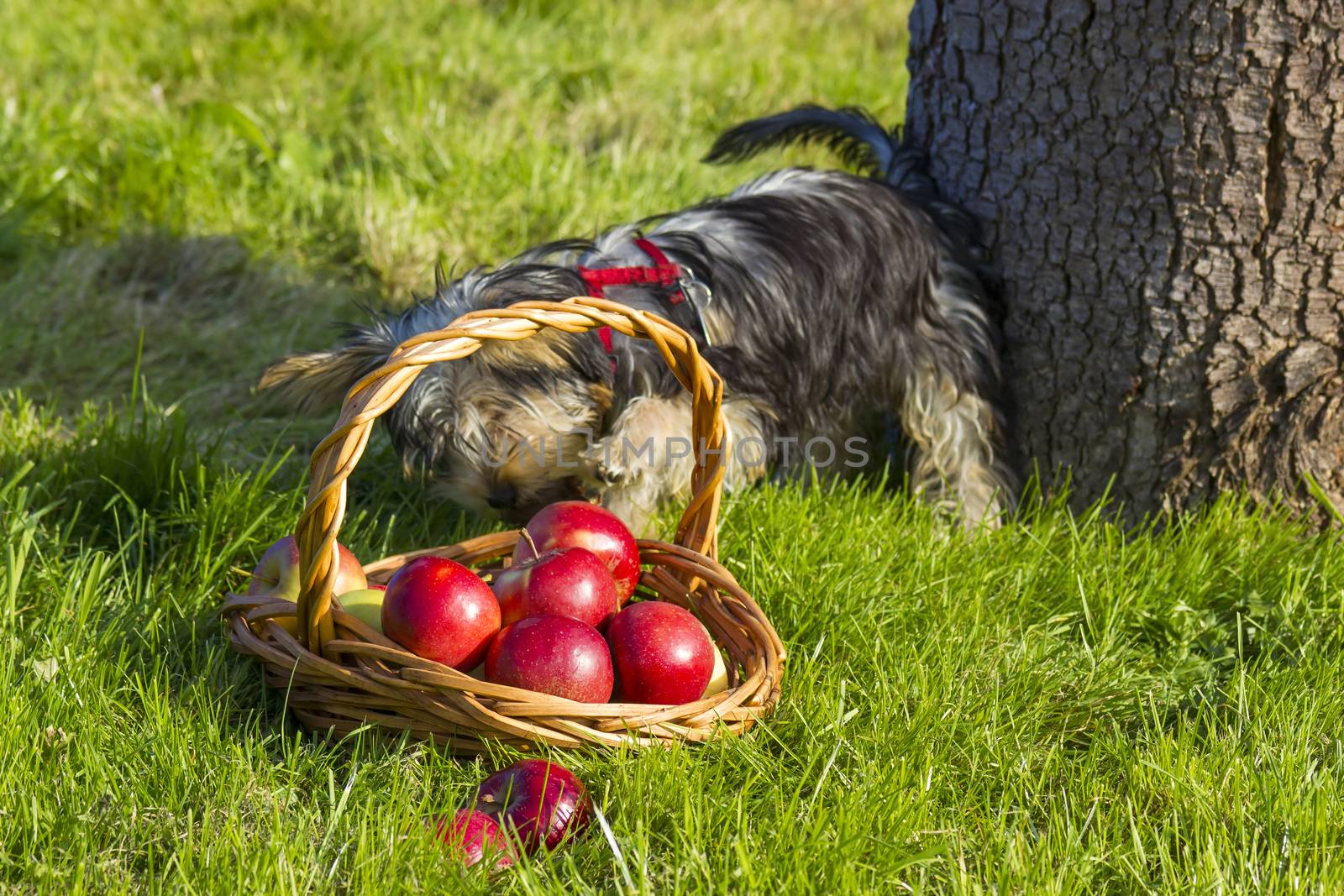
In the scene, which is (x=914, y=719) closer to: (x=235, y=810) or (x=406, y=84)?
(x=235, y=810)

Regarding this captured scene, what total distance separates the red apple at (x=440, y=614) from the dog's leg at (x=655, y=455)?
29.2 inches

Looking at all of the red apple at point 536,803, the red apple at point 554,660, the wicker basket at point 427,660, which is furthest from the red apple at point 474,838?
the red apple at point 554,660

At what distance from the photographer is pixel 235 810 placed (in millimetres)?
2223

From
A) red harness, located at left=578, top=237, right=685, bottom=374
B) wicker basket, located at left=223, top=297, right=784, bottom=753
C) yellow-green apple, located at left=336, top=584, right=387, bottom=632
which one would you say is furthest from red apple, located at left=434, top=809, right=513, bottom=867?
red harness, located at left=578, top=237, right=685, bottom=374

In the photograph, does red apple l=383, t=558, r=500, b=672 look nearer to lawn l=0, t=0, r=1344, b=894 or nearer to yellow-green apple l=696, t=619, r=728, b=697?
lawn l=0, t=0, r=1344, b=894

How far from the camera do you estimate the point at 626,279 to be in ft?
10.4

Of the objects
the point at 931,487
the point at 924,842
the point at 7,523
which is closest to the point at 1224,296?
the point at 931,487

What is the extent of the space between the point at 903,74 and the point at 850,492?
11.5ft

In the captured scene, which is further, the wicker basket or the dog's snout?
the dog's snout

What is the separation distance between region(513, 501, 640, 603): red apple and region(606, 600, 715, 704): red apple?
24cm

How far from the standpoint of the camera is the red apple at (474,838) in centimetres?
212

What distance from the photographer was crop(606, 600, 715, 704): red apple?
8.23ft

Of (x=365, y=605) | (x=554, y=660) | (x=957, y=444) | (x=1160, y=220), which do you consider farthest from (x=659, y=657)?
(x=1160, y=220)

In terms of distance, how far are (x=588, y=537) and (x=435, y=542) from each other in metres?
0.86
